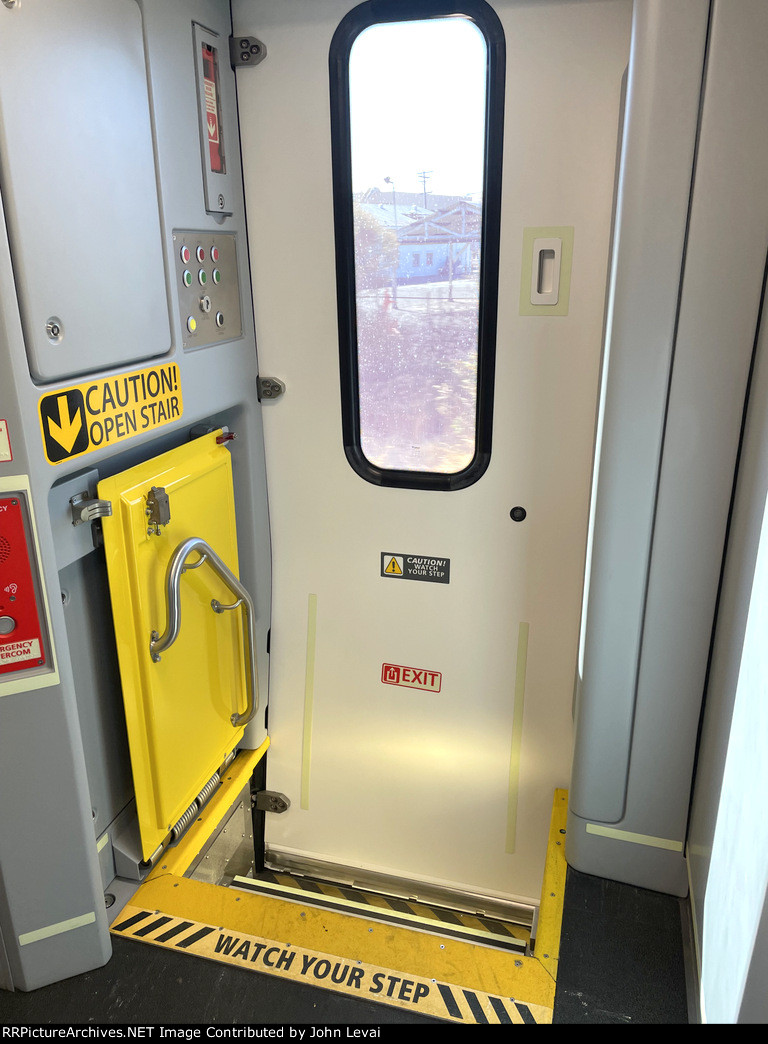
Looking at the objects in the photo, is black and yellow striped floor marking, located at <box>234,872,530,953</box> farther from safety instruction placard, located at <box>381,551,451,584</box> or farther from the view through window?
the view through window

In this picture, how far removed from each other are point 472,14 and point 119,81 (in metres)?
1.04

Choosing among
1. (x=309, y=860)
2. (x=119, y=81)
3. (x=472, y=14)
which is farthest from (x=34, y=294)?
(x=309, y=860)

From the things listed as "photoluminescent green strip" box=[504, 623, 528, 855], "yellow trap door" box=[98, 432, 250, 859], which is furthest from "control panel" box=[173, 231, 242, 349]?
"photoluminescent green strip" box=[504, 623, 528, 855]

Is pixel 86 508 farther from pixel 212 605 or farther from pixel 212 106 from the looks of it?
pixel 212 106

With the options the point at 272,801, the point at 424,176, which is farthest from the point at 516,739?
the point at 424,176

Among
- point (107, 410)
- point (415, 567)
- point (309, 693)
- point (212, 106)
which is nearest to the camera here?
point (107, 410)

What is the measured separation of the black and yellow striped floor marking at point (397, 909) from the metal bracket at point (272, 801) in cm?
27

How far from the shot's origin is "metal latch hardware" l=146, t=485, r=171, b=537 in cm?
214

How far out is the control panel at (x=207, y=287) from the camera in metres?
2.27

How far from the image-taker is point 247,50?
96.2 inches

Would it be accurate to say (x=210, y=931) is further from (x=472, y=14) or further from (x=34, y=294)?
(x=472, y=14)

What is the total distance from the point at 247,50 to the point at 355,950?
2.76 m

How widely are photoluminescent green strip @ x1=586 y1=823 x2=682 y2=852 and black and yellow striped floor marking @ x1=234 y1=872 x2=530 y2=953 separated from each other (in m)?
0.58

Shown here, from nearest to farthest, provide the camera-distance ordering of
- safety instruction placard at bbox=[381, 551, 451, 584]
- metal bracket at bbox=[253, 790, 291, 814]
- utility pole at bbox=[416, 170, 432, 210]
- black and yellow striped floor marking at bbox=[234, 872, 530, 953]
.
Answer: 1. utility pole at bbox=[416, 170, 432, 210]
2. black and yellow striped floor marking at bbox=[234, 872, 530, 953]
3. safety instruction placard at bbox=[381, 551, 451, 584]
4. metal bracket at bbox=[253, 790, 291, 814]
